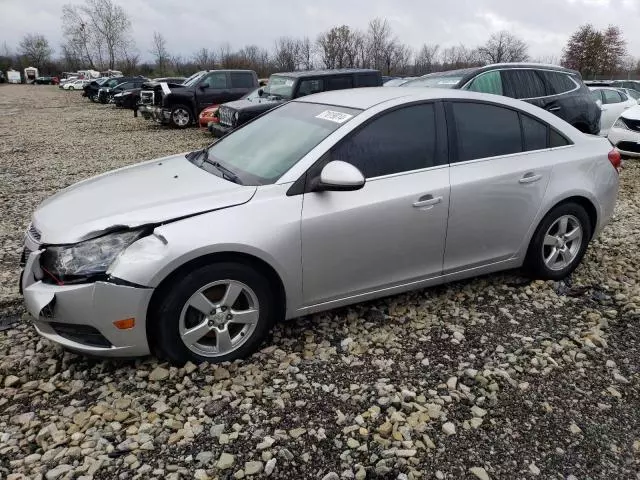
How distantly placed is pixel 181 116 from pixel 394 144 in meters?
14.1

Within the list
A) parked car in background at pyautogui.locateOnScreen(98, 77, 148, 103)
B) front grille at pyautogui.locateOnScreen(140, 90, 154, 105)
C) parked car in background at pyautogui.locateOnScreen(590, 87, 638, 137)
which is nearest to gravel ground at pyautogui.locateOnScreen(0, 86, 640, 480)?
parked car in background at pyautogui.locateOnScreen(590, 87, 638, 137)

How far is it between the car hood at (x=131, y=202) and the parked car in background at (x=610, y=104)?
11.1 meters

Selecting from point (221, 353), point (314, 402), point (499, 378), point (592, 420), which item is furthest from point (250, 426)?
point (592, 420)

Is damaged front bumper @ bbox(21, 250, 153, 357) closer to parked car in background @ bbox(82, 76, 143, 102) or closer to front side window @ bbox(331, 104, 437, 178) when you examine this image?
front side window @ bbox(331, 104, 437, 178)

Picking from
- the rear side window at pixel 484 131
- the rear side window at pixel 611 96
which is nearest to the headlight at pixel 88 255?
the rear side window at pixel 484 131

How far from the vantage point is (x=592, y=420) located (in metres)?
2.71

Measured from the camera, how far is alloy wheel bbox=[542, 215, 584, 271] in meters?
4.13

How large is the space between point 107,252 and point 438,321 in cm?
223

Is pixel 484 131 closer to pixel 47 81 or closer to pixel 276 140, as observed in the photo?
pixel 276 140

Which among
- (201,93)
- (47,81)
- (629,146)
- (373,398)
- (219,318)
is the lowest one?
(373,398)

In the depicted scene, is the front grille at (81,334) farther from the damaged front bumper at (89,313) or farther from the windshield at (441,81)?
the windshield at (441,81)

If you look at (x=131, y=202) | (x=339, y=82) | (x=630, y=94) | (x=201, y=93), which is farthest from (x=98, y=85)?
(x=131, y=202)

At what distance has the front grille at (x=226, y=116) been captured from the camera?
11303 mm

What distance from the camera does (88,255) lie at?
2.75 m
